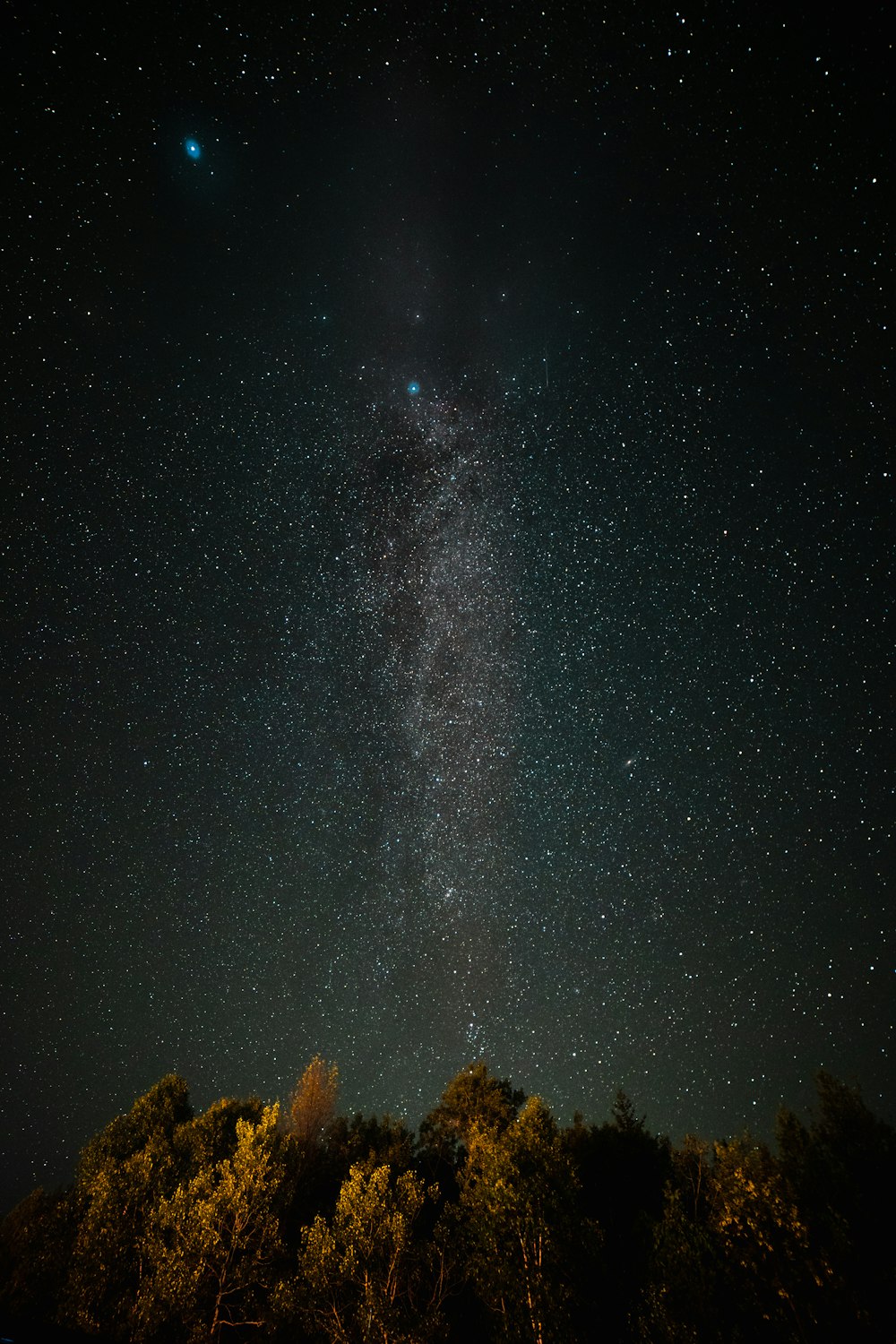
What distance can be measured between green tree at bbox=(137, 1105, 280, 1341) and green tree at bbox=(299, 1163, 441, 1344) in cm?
174

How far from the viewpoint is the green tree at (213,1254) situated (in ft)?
43.8

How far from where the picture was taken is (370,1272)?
1333cm

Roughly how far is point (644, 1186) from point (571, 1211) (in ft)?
28.3

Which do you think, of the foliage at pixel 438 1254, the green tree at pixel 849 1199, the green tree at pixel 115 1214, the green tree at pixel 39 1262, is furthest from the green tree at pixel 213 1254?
the green tree at pixel 849 1199

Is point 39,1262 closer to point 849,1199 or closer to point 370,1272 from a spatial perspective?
point 370,1272

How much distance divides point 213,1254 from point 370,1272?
4.50 m

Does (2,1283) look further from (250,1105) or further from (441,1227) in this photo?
(441,1227)

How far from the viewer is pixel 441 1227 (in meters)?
14.5

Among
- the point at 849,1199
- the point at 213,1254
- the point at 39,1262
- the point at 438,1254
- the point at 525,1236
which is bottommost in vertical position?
the point at 849,1199

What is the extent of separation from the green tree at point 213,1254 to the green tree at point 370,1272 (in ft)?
5.72

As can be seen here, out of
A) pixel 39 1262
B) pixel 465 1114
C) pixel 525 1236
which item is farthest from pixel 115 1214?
pixel 465 1114

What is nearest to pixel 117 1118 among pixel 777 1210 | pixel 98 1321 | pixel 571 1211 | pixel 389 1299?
pixel 98 1321

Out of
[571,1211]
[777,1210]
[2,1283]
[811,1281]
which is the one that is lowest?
[811,1281]

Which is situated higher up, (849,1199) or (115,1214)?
(115,1214)
